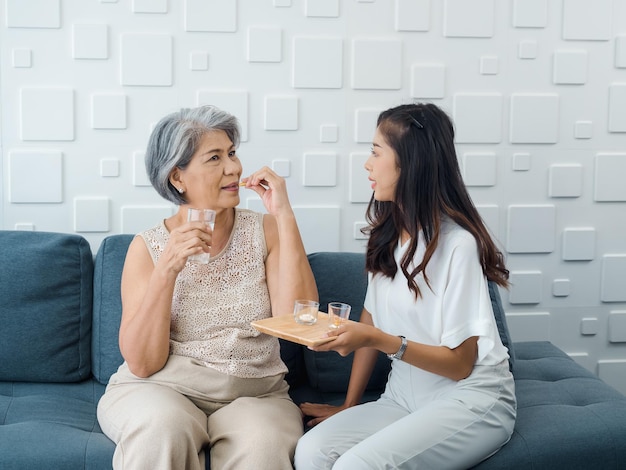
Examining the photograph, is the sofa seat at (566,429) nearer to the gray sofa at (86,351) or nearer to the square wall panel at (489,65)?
the gray sofa at (86,351)

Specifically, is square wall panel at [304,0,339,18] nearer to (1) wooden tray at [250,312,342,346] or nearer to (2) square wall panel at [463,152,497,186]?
(2) square wall panel at [463,152,497,186]

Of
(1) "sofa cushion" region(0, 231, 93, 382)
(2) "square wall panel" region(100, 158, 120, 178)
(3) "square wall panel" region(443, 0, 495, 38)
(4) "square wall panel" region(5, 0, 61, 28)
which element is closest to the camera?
(1) "sofa cushion" region(0, 231, 93, 382)

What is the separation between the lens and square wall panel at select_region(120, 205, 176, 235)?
122 inches

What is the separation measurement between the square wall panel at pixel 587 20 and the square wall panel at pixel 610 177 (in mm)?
489

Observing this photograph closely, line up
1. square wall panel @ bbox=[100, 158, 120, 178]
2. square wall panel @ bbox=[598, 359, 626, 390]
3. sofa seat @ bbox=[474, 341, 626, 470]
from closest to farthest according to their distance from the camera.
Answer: sofa seat @ bbox=[474, 341, 626, 470] → square wall panel @ bbox=[100, 158, 120, 178] → square wall panel @ bbox=[598, 359, 626, 390]

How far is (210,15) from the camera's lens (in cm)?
305

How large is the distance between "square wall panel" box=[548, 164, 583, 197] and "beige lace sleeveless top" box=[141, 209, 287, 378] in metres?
1.45

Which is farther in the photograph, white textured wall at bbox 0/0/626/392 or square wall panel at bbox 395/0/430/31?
square wall panel at bbox 395/0/430/31

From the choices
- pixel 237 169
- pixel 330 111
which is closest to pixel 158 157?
pixel 237 169

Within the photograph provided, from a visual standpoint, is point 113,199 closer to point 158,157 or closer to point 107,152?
point 107,152

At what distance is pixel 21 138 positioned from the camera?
3035 millimetres

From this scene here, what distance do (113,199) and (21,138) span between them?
402 millimetres

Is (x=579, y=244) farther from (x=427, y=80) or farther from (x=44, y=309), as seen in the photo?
(x=44, y=309)

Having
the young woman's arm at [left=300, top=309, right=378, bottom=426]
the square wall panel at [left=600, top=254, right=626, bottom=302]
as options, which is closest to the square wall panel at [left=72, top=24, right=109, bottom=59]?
the young woman's arm at [left=300, top=309, right=378, bottom=426]
